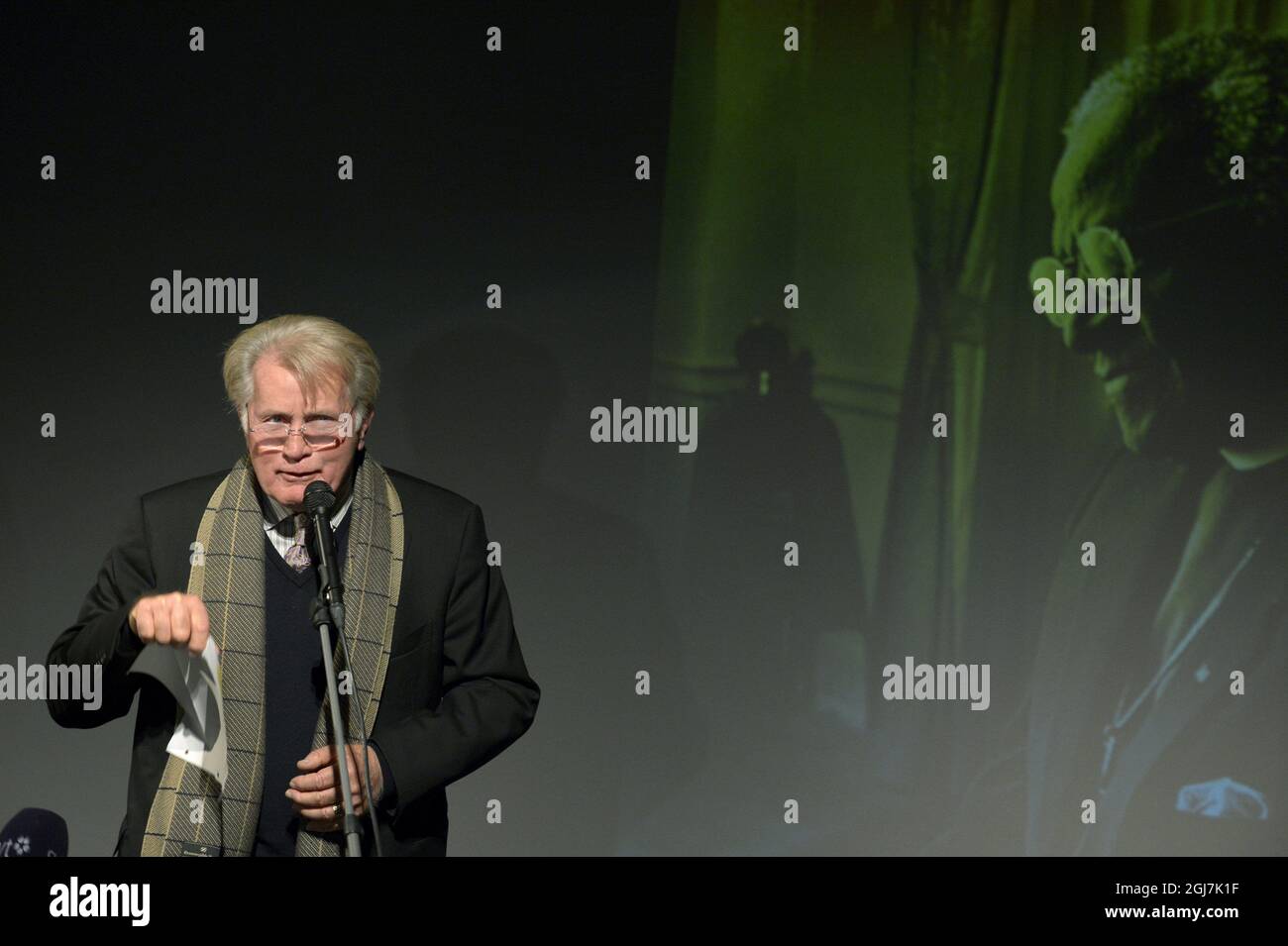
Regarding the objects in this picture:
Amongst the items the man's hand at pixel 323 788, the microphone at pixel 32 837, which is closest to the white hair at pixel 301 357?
the man's hand at pixel 323 788

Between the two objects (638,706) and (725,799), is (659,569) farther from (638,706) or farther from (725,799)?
(725,799)

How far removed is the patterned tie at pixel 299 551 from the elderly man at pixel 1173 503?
228cm

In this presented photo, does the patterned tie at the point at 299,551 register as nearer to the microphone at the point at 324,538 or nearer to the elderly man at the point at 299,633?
the elderly man at the point at 299,633

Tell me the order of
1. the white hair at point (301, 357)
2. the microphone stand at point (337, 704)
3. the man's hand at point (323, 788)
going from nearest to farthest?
1. the microphone stand at point (337, 704)
2. the man's hand at point (323, 788)
3. the white hair at point (301, 357)

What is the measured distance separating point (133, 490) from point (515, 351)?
1081 millimetres

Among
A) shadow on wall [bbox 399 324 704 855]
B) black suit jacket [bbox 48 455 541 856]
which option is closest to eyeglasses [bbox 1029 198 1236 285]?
shadow on wall [bbox 399 324 704 855]

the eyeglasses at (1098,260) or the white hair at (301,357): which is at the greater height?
the eyeglasses at (1098,260)

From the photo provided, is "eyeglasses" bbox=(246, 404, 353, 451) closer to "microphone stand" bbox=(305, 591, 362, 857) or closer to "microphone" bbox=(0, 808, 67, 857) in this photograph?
"microphone stand" bbox=(305, 591, 362, 857)

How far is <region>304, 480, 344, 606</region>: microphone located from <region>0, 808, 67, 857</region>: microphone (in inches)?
19.4

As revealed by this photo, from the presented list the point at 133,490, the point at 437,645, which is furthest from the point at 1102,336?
the point at 133,490

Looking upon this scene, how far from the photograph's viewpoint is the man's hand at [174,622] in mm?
1977

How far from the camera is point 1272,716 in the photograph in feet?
13.4

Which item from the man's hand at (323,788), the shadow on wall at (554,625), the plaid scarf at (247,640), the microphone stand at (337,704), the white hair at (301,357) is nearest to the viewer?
the microphone stand at (337,704)
